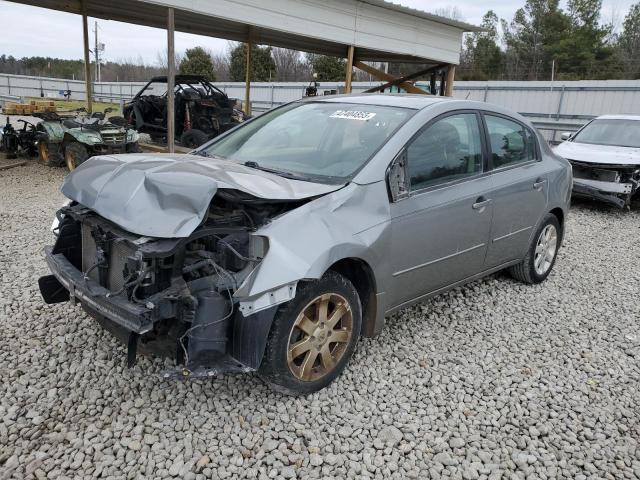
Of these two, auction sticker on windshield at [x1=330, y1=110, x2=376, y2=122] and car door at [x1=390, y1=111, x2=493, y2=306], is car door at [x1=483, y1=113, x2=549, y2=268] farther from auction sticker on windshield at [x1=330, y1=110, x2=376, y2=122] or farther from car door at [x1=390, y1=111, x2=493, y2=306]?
auction sticker on windshield at [x1=330, y1=110, x2=376, y2=122]

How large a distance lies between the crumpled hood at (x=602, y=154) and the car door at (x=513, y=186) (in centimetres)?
447

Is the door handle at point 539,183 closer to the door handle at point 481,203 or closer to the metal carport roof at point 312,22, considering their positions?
the door handle at point 481,203

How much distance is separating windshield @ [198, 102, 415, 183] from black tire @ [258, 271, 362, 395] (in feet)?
2.27

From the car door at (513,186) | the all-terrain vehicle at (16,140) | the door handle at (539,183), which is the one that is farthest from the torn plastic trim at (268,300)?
the all-terrain vehicle at (16,140)

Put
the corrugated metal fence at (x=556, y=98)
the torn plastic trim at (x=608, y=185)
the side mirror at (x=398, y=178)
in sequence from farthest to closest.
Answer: the corrugated metal fence at (x=556, y=98) < the torn plastic trim at (x=608, y=185) < the side mirror at (x=398, y=178)

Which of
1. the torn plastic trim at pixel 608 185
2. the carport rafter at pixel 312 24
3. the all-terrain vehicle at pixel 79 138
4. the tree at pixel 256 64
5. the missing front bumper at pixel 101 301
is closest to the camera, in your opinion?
the missing front bumper at pixel 101 301

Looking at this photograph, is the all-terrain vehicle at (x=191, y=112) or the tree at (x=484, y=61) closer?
the all-terrain vehicle at (x=191, y=112)

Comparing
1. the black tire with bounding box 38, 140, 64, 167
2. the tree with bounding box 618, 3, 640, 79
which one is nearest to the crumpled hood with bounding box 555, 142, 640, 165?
the black tire with bounding box 38, 140, 64, 167

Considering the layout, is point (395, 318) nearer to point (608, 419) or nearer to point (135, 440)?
point (608, 419)

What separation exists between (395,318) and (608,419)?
1590mm

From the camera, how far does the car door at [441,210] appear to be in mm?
3346

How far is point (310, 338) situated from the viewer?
293cm

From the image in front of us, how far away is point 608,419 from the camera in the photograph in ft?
9.93

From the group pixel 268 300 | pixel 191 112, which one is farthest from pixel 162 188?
pixel 191 112
